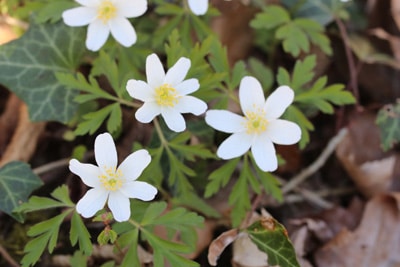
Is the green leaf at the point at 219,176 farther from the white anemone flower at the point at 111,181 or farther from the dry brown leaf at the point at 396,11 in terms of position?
the dry brown leaf at the point at 396,11

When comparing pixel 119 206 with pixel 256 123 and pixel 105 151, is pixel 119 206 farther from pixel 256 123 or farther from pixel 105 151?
pixel 256 123

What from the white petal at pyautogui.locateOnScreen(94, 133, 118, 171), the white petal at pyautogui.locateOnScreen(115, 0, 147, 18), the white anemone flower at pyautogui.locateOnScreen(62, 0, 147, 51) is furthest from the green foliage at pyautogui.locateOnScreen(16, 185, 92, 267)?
the white petal at pyautogui.locateOnScreen(115, 0, 147, 18)

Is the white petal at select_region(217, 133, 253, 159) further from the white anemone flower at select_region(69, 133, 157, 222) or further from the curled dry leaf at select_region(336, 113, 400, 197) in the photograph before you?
the curled dry leaf at select_region(336, 113, 400, 197)

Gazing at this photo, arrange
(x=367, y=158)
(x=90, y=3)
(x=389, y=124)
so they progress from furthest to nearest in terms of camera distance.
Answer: (x=367, y=158) < (x=389, y=124) < (x=90, y=3)

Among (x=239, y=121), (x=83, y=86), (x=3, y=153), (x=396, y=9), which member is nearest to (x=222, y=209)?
(x=239, y=121)

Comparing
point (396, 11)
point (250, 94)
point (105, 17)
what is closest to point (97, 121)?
point (105, 17)

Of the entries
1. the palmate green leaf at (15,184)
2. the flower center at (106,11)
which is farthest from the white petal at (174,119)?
the palmate green leaf at (15,184)

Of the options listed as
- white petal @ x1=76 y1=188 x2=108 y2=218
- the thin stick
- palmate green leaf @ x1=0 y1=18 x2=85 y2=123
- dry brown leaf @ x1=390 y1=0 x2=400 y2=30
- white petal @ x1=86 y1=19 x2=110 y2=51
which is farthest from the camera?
dry brown leaf @ x1=390 y1=0 x2=400 y2=30
